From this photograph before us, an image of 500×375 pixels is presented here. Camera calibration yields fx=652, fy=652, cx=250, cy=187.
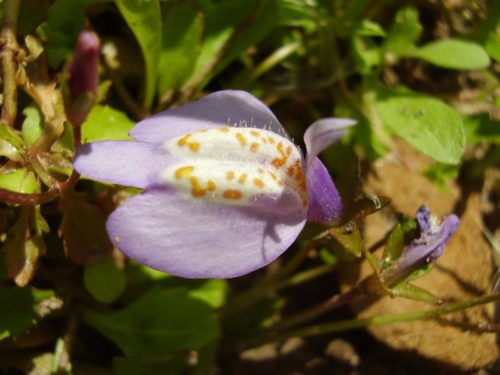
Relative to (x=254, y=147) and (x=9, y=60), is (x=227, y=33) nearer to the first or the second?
(x=9, y=60)

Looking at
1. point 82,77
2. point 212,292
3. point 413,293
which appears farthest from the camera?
point 212,292

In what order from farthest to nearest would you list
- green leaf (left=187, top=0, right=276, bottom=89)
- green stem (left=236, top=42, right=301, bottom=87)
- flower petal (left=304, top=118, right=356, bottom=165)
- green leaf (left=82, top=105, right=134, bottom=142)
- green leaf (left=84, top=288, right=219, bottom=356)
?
green stem (left=236, top=42, right=301, bottom=87) < green leaf (left=187, top=0, right=276, bottom=89) < green leaf (left=84, top=288, right=219, bottom=356) < green leaf (left=82, top=105, right=134, bottom=142) < flower petal (left=304, top=118, right=356, bottom=165)

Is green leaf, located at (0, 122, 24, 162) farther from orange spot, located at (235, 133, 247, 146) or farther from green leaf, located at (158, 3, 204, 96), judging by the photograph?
green leaf, located at (158, 3, 204, 96)

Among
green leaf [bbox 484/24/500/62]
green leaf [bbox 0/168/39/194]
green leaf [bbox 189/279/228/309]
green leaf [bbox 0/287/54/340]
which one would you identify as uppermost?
green leaf [bbox 0/168/39/194]

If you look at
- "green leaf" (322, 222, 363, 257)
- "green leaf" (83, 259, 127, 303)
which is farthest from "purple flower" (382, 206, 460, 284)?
"green leaf" (83, 259, 127, 303)

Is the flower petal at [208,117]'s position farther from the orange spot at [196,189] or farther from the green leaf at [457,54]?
the green leaf at [457,54]

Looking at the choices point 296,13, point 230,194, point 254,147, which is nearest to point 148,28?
point 296,13

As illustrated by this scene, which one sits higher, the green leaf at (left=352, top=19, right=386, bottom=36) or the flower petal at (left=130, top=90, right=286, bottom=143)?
the flower petal at (left=130, top=90, right=286, bottom=143)
